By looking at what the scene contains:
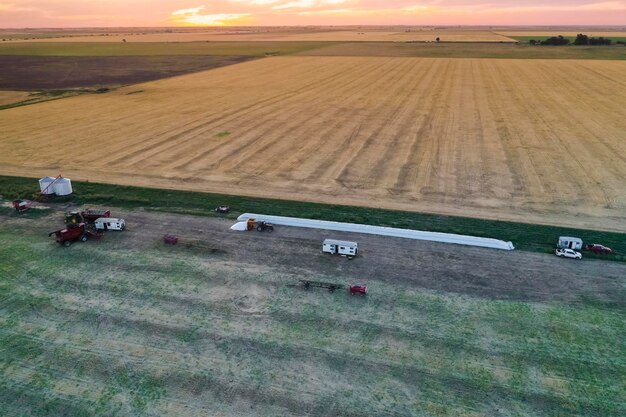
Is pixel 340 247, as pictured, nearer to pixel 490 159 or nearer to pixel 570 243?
pixel 570 243

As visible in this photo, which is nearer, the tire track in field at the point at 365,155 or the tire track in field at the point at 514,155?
the tire track in field at the point at 514,155

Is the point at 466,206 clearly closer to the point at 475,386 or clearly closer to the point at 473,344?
the point at 473,344

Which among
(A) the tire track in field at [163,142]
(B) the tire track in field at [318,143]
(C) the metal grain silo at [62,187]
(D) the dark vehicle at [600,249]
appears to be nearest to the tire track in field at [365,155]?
(B) the tire track in field at [318,143]

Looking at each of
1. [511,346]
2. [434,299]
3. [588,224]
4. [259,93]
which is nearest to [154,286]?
[434,299]

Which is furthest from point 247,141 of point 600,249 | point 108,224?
point 600,249

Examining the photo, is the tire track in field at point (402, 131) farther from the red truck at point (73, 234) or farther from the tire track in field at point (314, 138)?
the red truck at point (73, 234)

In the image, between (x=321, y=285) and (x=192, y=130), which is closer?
(x=321, y=285)

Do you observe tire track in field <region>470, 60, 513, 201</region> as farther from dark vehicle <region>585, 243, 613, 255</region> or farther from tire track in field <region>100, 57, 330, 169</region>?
tire track in field <region>100, 57, 330, 169</region>
